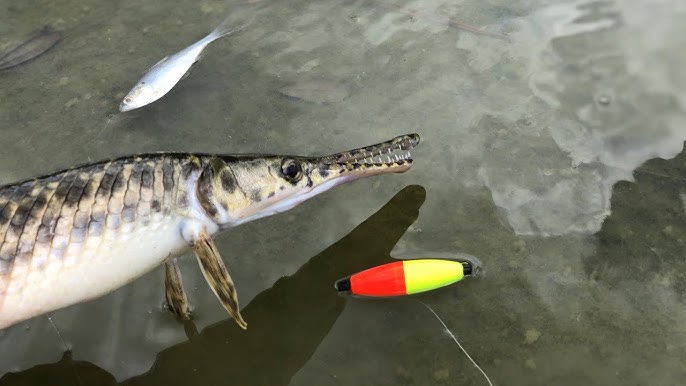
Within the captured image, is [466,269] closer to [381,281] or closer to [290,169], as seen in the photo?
Answer: [381,281]

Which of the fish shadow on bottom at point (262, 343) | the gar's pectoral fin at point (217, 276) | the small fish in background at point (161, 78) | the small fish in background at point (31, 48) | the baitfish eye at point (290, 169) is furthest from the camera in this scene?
the small fish in background at point (31, 48)

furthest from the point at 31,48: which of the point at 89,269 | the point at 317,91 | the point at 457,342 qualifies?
the point at 457,342

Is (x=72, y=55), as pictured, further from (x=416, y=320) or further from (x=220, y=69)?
(x=416, y=320)

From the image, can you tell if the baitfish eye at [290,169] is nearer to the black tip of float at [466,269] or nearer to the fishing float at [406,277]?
the fishing float at [406,277]

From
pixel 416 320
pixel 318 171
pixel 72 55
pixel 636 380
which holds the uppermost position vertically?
pixel 72 55

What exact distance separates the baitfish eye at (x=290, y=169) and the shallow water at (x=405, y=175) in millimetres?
384

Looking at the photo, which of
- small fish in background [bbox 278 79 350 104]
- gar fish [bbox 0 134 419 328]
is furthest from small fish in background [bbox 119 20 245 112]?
gar fish [bbox 0 134 419 328]

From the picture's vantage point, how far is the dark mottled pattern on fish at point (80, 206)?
2705 millimetres

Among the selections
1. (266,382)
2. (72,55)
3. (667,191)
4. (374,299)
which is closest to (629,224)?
(667,191)

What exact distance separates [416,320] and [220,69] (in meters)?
2.42

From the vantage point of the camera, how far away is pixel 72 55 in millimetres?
4668

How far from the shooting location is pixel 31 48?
15.5 feet

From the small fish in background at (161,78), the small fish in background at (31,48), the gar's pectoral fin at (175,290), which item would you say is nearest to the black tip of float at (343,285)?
the gar's pectoral fin at (175,290)

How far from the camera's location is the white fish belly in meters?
2.70
